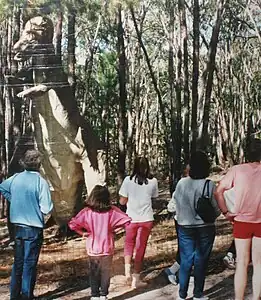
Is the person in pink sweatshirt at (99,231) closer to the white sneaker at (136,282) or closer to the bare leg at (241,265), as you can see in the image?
the white sneaker at (136,282)

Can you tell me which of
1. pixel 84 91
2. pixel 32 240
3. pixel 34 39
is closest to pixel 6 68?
pixel 34 39

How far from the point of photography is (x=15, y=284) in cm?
296

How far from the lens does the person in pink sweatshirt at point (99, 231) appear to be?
2.92m

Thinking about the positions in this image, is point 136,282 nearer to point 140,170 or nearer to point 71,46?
point 140,170

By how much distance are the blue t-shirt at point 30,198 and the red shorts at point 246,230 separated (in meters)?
0.95

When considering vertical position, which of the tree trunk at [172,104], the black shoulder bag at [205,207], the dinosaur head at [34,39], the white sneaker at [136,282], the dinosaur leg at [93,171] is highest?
the dinosaur head at [34,39]

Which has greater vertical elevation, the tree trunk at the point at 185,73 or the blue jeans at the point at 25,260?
the tree trunk at the point at 185,73

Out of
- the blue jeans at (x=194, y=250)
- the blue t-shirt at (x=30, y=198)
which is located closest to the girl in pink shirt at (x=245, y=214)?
the blue jeans at (x=194, y=250)

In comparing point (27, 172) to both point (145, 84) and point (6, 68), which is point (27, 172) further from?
point (145, 84)

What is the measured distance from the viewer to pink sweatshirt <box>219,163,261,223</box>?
286 cm

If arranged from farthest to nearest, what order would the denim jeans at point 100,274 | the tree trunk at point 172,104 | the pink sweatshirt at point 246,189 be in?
the tree trunk at point 172,104 → the denim jeans at point 100,274 → the pink sweatshirt at point 246,189

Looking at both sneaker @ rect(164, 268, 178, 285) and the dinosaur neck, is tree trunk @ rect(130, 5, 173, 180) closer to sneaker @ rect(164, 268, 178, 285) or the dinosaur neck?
the dinosaur neck

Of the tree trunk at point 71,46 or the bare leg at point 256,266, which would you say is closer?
the bare leg at point 256,266

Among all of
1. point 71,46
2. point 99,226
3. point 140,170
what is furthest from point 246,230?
point 71,46
